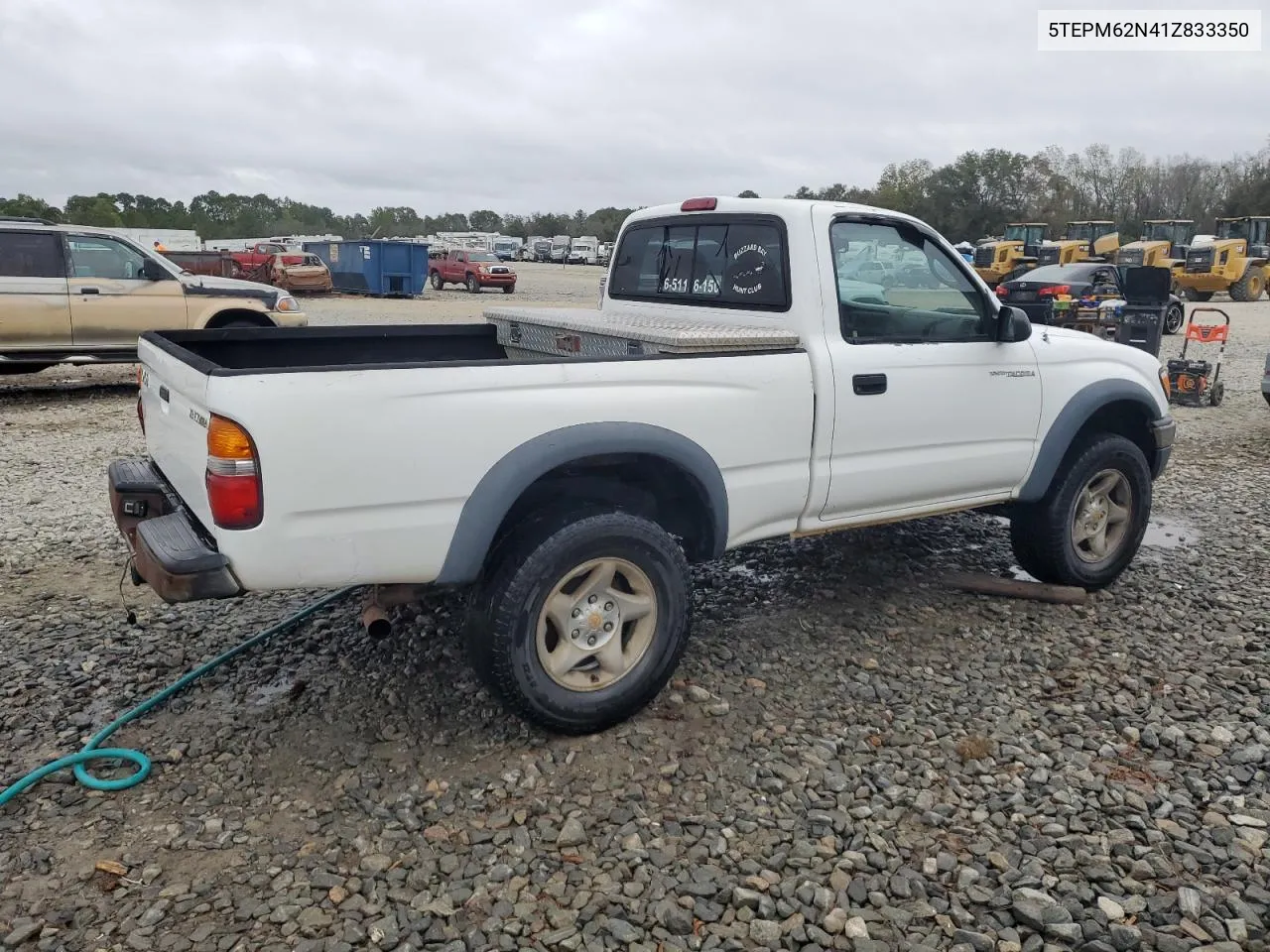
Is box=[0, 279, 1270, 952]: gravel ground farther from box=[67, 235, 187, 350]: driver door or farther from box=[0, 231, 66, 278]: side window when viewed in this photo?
box=[0, 231, 66, 278]: side window

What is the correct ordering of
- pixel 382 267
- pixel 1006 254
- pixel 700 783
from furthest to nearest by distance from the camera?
pixel 1006 254 → pixel 382 267 → pixel 700 783

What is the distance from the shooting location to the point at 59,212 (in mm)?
61875

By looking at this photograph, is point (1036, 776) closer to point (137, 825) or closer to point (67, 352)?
point (137, 825)

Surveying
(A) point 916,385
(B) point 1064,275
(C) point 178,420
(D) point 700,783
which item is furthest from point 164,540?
(B) point 1064,275

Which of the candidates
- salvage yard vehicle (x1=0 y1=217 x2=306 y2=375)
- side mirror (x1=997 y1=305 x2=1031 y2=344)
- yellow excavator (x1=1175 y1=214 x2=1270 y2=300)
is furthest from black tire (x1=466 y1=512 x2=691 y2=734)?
yellow excavator (x1=1175 y1=214 x2=1270 y2=300)

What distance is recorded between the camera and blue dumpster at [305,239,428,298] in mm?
27438

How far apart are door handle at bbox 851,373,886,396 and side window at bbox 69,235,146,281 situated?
30.2 feet

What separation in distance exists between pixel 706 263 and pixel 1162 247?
92.2 feet

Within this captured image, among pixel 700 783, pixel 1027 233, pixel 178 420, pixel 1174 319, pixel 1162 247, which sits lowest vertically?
pixel 700 783

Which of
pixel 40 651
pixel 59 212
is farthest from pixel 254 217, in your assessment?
pixel 40 651

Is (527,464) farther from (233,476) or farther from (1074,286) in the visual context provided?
(1074,286)

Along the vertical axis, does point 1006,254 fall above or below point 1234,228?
below

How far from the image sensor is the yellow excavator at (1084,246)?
96.3 feet

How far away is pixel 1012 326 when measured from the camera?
4340 millimetres
